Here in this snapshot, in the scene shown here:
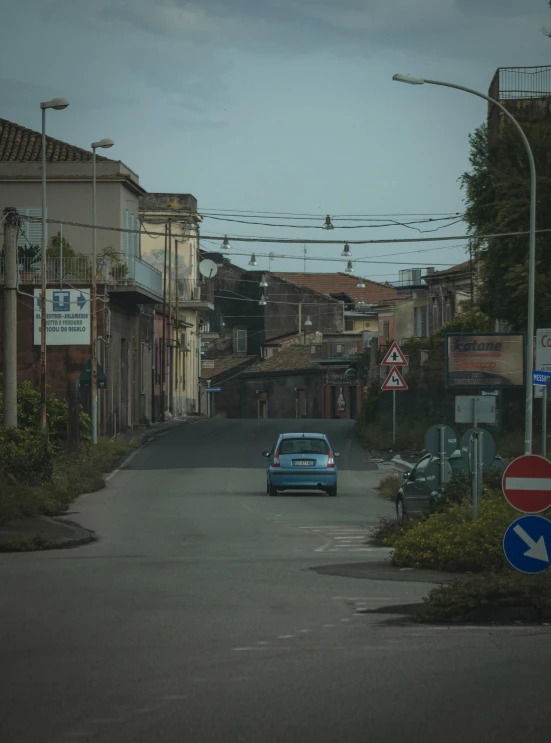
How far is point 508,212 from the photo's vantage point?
42.0 metres

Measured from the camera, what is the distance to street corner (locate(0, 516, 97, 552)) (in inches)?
811

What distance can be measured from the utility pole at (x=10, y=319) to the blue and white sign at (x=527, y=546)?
57.3 feet

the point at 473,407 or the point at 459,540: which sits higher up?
the point at 473,407

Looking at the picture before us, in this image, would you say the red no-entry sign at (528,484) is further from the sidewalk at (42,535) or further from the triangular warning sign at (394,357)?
the triangular warning sign at (394,357)

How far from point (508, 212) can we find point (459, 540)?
26.5 meters

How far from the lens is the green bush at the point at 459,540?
16.5 m

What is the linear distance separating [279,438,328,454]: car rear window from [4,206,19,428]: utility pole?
688cm

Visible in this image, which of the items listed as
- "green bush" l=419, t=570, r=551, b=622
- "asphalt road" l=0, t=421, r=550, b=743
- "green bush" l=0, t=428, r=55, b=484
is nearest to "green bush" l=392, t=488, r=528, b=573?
"asphalt road" l=0, t=421, r=550, b=743

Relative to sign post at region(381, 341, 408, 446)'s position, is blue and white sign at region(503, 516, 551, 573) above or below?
below

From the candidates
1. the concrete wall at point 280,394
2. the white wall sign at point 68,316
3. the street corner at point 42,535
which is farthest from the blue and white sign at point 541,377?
the concrete wall at point 280,394

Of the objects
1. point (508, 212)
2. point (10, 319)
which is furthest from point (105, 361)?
point (10, 319)

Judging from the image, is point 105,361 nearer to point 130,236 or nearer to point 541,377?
point 130,236

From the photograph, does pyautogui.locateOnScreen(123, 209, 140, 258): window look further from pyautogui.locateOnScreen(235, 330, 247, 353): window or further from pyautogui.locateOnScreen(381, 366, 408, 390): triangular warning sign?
pyautogui.locateOnScreen(235, 330, 247, 353): window

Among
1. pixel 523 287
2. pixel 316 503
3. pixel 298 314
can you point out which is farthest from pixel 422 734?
pixel 298 314
